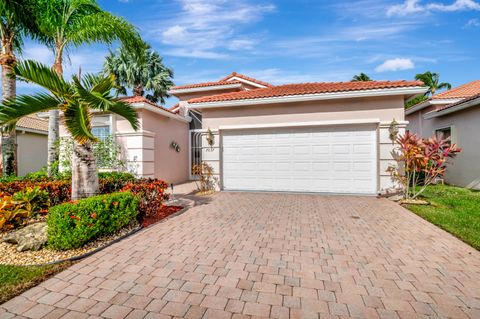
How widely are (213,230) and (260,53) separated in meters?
9.31

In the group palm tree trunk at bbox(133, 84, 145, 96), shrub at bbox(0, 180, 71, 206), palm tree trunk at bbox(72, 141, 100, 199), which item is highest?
palm tree trunk at bbox(133, 84, 145, 96)

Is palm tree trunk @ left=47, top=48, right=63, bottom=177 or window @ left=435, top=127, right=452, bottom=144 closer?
palm tree trunk @ left=47, top=48, right=63, bottom=177

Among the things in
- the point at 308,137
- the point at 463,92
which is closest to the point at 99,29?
the point at 308,137

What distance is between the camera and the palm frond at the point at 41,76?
473 centimetres

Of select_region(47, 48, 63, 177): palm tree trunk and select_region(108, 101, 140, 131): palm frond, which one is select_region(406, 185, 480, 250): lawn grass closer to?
select_region(108, 101, 140, 131): palm frond

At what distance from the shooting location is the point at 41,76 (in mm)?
4914

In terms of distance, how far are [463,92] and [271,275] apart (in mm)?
16585

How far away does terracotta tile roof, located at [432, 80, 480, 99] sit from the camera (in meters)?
12.9

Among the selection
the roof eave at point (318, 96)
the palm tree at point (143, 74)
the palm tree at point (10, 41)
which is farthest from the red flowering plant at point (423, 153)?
the palm tree at point (143, 74)

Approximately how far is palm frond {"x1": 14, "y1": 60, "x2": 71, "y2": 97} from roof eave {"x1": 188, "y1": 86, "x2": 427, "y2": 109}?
17.7ft

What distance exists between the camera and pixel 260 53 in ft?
37.8

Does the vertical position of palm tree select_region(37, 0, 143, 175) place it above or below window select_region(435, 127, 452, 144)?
above

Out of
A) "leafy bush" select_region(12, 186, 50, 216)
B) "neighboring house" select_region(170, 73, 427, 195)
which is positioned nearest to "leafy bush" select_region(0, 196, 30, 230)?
"leafy bush" select_region(12, 186, 50, 216)

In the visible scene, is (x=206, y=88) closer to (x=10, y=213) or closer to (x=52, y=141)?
(x=52, y=141)
